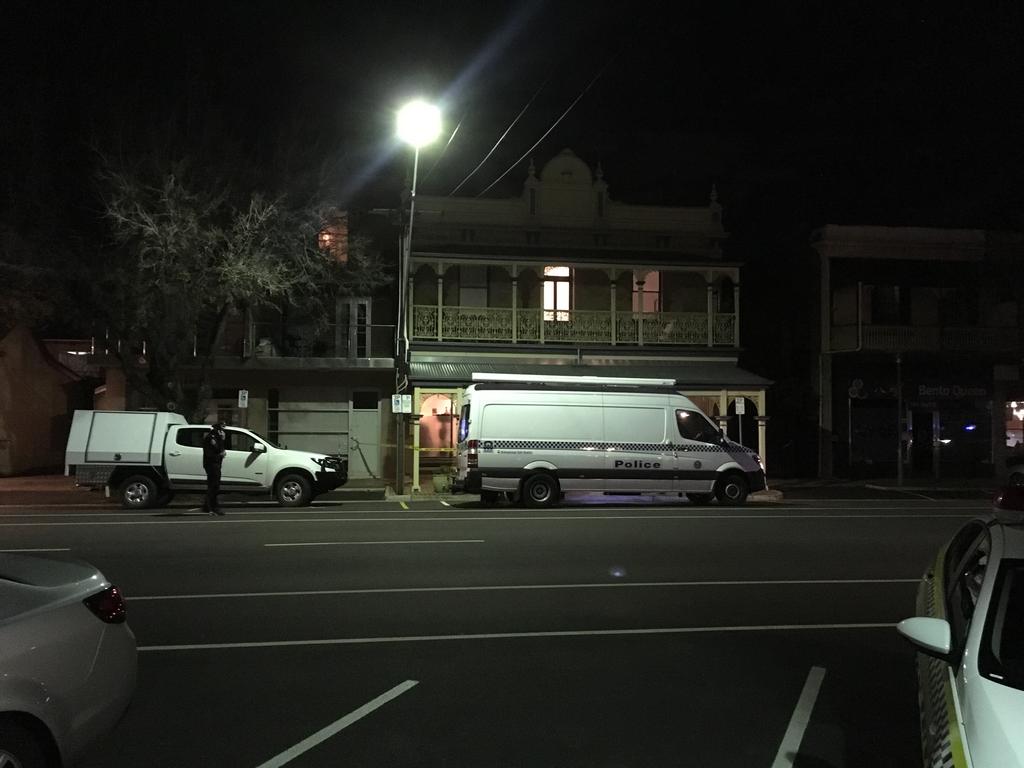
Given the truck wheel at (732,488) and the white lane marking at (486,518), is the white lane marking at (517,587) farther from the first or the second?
the truck wheel at (732,488)

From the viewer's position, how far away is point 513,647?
682 cm

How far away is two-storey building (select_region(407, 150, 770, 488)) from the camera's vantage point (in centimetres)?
2484

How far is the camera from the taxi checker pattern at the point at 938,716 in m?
3.08

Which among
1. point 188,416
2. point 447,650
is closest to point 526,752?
point 447,650

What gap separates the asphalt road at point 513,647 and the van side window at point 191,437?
4686mm

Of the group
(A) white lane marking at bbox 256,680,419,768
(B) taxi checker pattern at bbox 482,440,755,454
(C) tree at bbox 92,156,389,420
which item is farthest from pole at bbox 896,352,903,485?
(A) white lane marking at bbox 256,680,419,768

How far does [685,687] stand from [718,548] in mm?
6471

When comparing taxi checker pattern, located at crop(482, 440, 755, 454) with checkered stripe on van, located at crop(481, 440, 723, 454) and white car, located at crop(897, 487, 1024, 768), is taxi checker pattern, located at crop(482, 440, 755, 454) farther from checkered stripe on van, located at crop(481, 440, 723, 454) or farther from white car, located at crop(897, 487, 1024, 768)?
white car, located at crop(897, 487, 1024, 768)

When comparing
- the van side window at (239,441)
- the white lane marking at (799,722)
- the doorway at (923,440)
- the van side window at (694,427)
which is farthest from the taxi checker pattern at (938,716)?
the doorway at (923,440)

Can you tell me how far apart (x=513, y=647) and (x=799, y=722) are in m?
2.33

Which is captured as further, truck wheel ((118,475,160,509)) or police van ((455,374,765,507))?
police van ((455,374,765,507))

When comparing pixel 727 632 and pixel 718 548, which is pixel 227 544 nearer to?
pixel 718 548

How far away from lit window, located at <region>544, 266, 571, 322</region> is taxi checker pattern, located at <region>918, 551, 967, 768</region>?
853 inches

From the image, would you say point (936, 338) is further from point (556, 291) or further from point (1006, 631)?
point (1006, 631)
